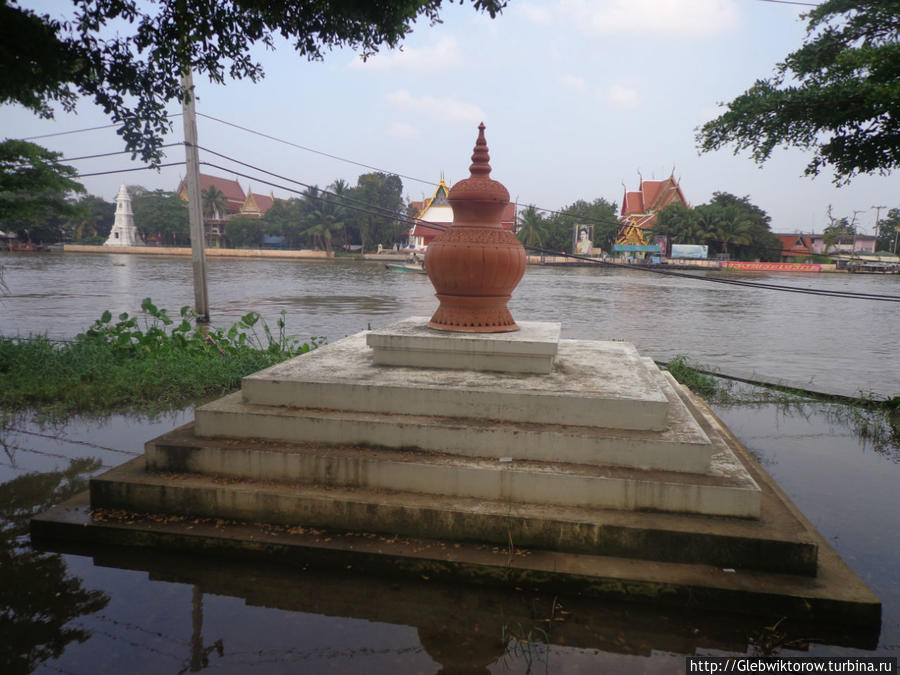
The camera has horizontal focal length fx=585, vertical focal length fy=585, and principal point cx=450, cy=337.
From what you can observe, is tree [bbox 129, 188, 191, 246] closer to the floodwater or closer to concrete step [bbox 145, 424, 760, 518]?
the floodwater

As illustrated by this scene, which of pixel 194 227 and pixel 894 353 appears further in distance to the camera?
pixel 894 353

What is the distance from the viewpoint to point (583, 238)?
6094 centimetres

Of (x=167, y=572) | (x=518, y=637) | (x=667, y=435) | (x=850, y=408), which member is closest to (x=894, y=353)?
(x=850, y=408)

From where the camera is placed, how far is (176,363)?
7.37m

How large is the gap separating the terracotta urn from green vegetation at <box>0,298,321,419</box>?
3.41 metres

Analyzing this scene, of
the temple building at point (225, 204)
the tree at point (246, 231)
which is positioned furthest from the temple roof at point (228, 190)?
the tree at point (246, 231)

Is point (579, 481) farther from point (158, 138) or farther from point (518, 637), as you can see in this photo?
point (158, 138)

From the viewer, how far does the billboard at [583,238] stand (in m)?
60.2

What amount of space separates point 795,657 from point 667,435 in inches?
46.8

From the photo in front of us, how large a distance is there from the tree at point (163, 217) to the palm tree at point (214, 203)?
2.37 metres

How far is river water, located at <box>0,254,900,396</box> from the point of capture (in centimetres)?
1222

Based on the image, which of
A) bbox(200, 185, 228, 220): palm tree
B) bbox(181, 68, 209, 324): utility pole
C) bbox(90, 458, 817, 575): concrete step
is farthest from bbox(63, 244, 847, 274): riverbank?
bbox(90, 458, 817, 575): concrete step

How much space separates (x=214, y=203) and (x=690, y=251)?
49.5 m

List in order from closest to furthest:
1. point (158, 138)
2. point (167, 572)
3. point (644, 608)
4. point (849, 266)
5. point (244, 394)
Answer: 1. point (644, 608)
2. point (167, 572)
3. point (244, 394)
4. point (158, 138)
5. point (849, 266)
